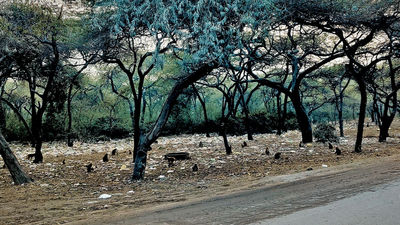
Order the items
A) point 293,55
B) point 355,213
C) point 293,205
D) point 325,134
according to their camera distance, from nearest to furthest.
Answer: point 355,213 → point 293,205 → point 293,55 → point 325,134

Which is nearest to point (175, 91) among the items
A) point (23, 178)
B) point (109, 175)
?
point (109, 175)

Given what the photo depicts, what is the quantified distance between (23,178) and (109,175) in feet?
7.19

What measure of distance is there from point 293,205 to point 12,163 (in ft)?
21.4

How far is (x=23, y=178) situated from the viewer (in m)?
8.02

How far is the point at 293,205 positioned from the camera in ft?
15.7

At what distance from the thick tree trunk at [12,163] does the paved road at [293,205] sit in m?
4.43

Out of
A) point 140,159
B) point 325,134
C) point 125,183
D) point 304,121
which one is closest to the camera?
point 125,183

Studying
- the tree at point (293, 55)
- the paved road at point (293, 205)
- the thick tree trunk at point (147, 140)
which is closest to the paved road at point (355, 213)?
the paved road at point (293, 205)

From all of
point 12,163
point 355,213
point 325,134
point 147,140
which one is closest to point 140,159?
point 147,140

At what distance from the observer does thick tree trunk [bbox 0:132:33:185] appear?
7672 millimetres

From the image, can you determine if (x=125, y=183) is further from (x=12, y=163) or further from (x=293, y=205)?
(x=293, y=205)

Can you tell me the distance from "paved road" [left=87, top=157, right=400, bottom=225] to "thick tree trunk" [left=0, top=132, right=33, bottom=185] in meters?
4.43

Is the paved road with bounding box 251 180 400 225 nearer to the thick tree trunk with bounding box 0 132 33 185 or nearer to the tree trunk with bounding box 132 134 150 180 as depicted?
the tree trunk with bounding box 132 134 150 180

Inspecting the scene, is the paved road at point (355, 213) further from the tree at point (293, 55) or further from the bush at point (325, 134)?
the bush at point (325, 134)
